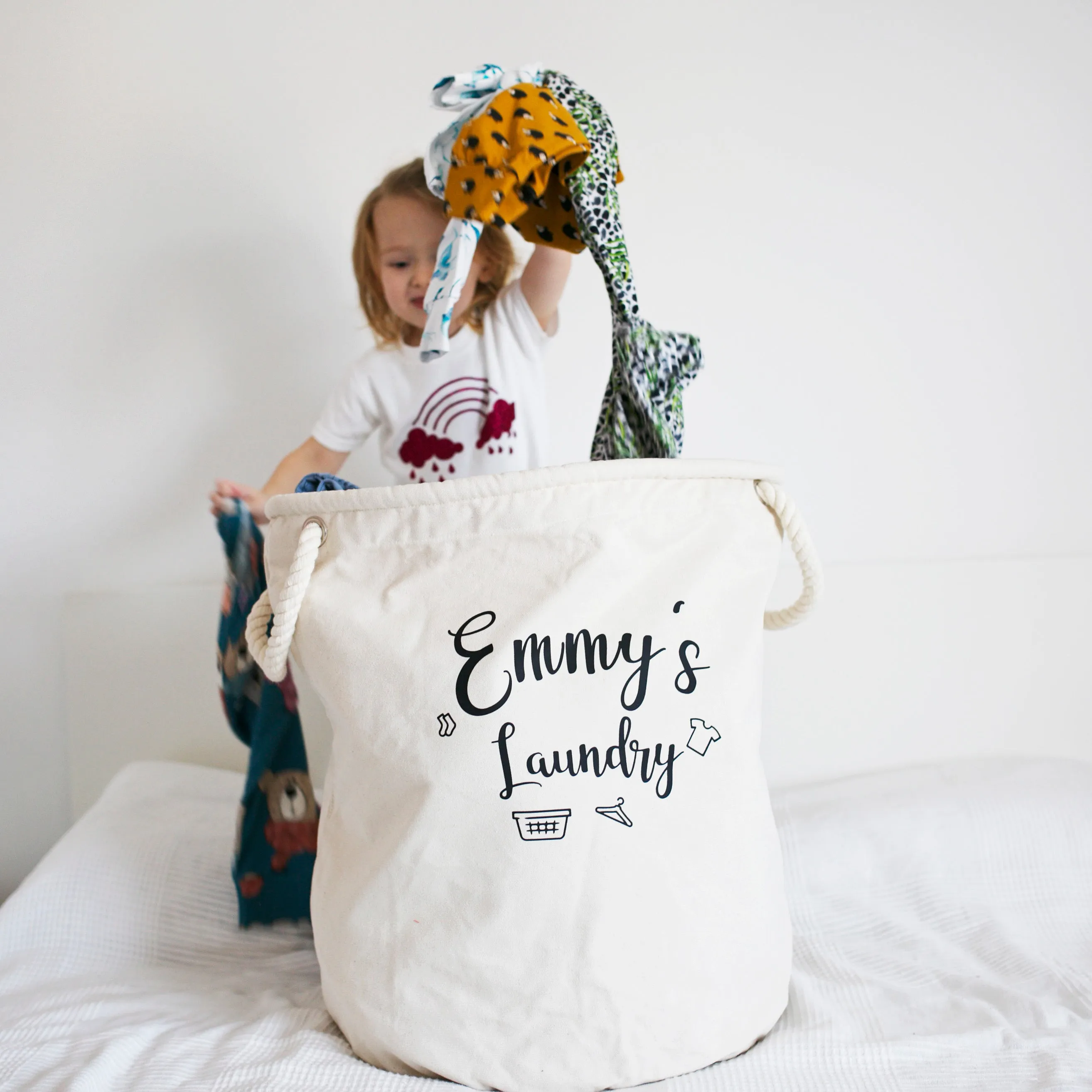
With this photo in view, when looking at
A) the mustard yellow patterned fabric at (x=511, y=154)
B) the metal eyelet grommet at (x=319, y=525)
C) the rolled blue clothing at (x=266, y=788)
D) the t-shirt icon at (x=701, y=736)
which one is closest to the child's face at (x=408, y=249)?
the mustard yellow patterned fabric at (x=511, y=154)

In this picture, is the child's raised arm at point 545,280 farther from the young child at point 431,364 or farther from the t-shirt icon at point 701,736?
the t-shirt icon at point 701,736

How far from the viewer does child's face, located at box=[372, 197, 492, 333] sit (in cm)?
103

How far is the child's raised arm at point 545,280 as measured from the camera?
3.45 feet

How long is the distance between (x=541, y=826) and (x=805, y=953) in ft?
1.33

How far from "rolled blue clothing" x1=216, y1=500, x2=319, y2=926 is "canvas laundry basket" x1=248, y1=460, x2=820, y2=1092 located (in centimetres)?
24

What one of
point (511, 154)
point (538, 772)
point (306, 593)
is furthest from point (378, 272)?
point (538, 772)

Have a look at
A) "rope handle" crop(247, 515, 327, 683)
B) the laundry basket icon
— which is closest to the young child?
"rope handle" crop(247, 515, 327, 683)

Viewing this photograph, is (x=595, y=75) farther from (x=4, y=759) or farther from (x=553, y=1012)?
(x=4, y=759)

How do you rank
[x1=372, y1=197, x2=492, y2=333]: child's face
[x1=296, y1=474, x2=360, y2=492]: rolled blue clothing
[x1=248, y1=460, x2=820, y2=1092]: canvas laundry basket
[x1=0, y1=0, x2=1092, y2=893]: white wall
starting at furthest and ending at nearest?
[x1=0, y1=0, x2=1092, y2=893]: white wall < [x1=372, y1=197, x2=492, y2=333]: child's face < [x1=296, y1=474, x2=360, y2=492]: rolled blue clothing < [x1=248, y1=460, x2=820, y2=1092]: canvas laundry basket

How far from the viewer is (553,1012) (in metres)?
0.59

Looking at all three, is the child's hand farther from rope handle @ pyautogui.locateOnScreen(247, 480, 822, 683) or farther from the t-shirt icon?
the t-shirt icon

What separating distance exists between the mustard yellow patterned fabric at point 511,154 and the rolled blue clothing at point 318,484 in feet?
0.93

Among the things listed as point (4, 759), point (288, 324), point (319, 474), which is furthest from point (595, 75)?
point (4, 759)

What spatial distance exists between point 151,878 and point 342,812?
0.38 m
